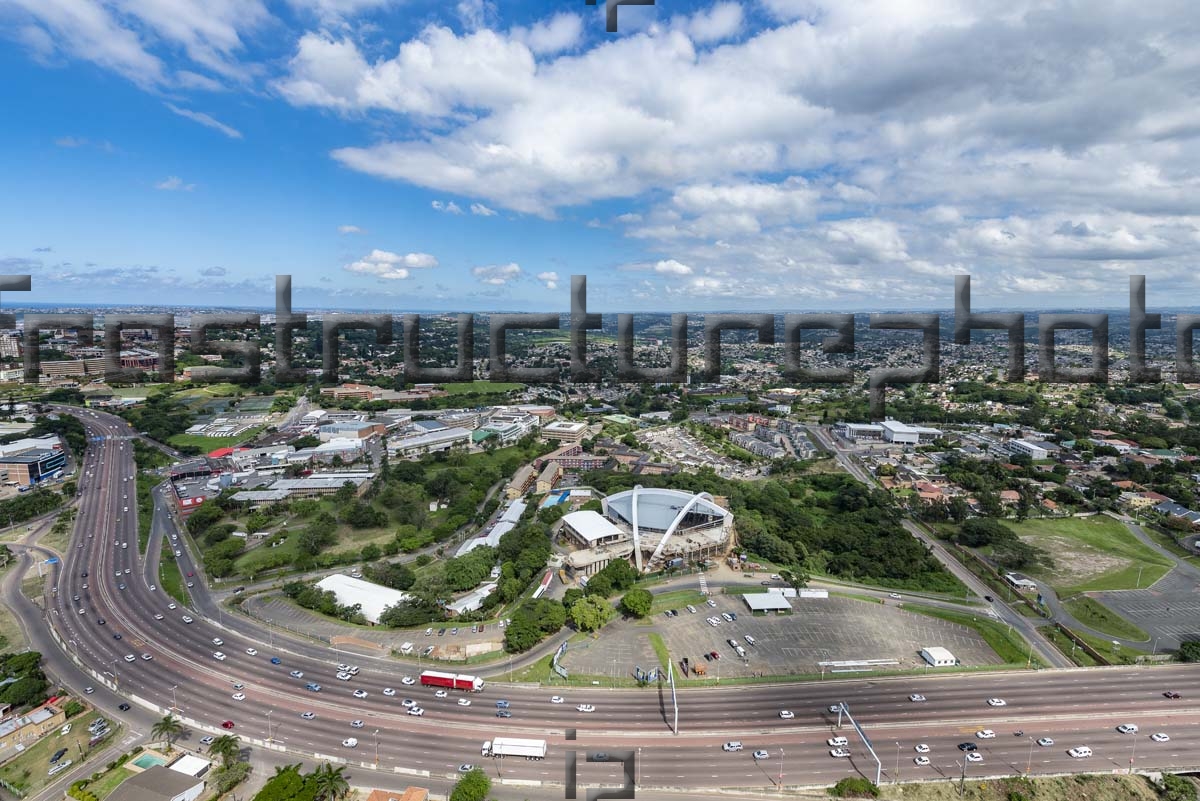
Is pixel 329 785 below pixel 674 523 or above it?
below

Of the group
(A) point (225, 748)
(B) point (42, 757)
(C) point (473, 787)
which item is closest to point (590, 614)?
(C) point (473, 787)

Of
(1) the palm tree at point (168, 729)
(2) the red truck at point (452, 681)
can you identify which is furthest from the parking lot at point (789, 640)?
(1) the palm tree at point (168, 729)

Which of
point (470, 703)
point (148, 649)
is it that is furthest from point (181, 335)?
point (470, 703)

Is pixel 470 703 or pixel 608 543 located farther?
pixel 608 543

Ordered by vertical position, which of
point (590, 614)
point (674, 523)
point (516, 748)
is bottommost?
point (516, 748)

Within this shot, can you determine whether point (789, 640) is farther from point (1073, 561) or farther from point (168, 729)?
point (168, 729)

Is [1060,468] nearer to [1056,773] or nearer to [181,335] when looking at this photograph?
[1056,773]
